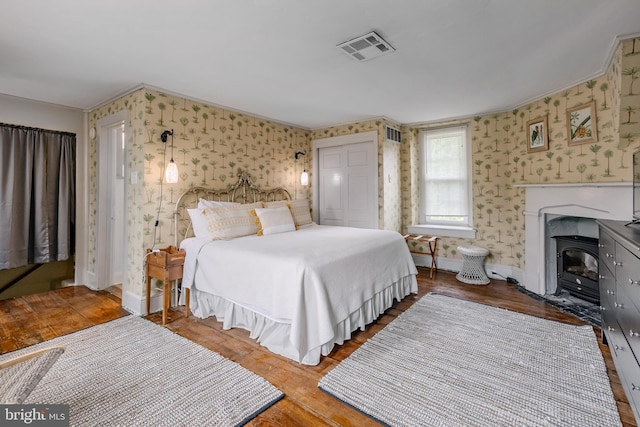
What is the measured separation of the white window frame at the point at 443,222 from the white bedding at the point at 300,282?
163 cm

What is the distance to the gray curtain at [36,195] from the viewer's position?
3475mm

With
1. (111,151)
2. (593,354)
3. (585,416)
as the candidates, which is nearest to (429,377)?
(585,416)

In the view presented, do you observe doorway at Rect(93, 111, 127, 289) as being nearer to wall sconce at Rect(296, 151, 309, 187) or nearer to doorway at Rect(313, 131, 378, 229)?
wall sconce at Rect(296, 151, 309, 187)

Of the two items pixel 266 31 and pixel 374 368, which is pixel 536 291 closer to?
pixel 374 368

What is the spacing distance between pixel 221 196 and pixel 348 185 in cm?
214

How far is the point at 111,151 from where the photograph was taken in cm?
383

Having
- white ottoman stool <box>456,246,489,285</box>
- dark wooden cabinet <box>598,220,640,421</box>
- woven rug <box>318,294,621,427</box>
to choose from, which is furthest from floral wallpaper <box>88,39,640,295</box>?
woven rug <box>318,294,621,427</box>

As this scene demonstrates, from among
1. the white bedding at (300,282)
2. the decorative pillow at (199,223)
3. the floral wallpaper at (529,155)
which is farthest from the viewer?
the decorative pillow at (199,223)

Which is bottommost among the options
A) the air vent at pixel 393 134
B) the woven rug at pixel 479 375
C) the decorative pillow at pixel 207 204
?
the woven rug at pixel 479 375

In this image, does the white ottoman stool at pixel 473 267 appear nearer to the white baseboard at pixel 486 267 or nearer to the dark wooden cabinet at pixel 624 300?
the white baseboard at pixel 486 267

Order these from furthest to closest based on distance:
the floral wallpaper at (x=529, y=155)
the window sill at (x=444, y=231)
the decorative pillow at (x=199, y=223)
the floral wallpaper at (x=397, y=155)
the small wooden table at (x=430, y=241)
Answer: the window sill at (x=444, y=231), the small wooden table at (x=430, y=241), the decorative pillow at (x=199, y=223), the floral wallpaper at (x=397, y=155), the floral wallpaper at (x=529, y=155)

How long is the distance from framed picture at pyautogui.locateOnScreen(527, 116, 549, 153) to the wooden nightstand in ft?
14.5

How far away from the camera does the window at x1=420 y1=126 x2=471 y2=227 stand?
473 cm

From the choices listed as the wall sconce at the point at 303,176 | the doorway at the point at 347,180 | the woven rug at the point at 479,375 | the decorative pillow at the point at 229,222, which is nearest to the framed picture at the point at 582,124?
the woven rug at the point at 479,375
